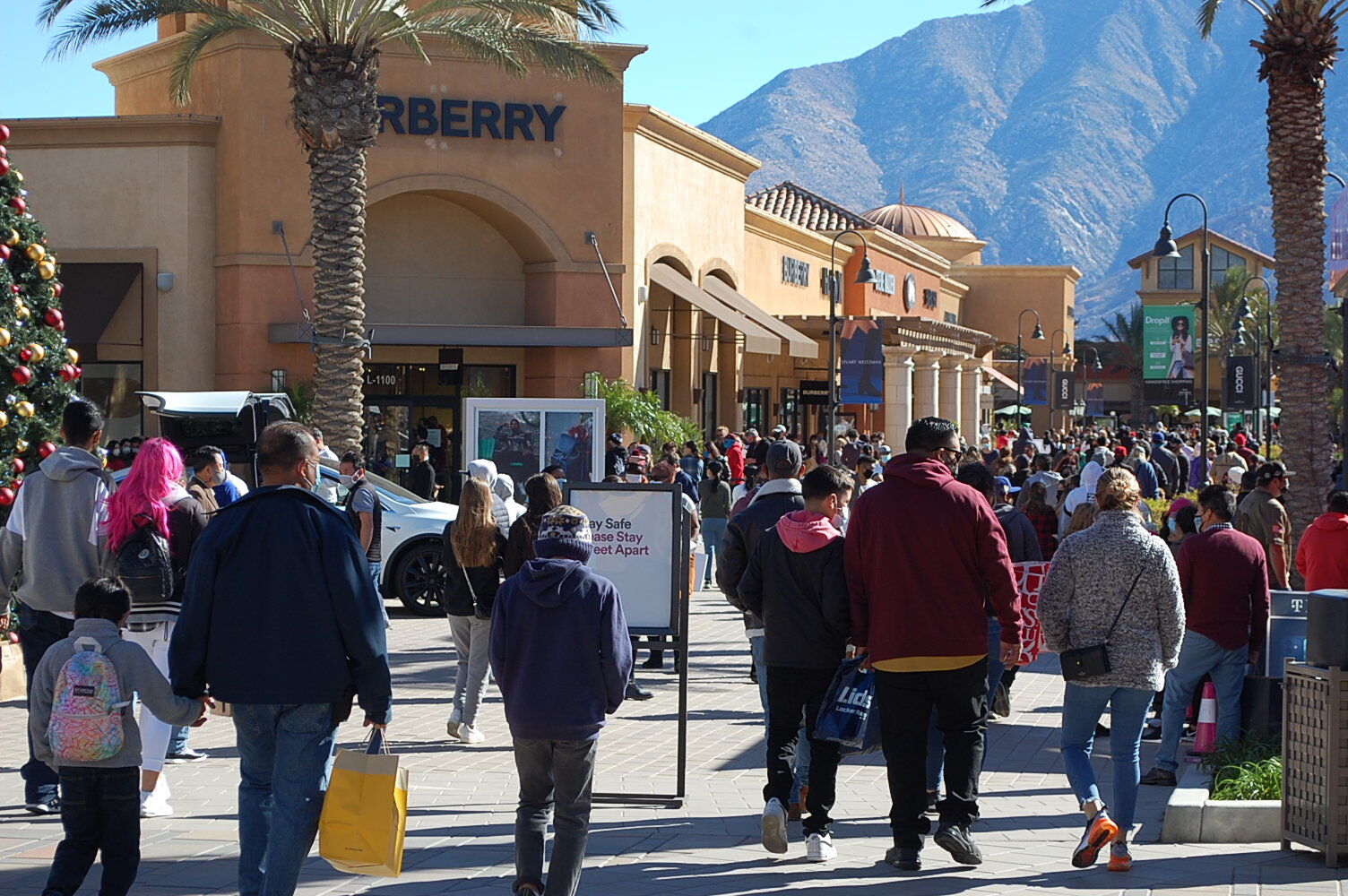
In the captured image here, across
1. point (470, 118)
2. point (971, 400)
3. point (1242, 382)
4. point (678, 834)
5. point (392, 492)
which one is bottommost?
point (678, 834)

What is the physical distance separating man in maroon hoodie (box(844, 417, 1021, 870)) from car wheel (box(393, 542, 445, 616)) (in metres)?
10.3

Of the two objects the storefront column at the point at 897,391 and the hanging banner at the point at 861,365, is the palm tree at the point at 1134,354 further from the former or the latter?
the hanging banner at the point at 861,365

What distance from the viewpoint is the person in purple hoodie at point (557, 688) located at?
5957 mm

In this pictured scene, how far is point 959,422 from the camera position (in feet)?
187

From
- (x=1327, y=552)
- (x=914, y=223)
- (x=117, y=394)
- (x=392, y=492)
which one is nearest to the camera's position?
(x=1327, y=552)

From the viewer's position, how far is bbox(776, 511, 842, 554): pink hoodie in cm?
Answer: 737

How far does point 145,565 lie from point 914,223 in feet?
231

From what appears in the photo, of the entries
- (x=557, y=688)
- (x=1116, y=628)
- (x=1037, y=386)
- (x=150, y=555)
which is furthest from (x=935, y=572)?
(x=1037, y=386)

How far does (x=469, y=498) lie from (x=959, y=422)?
48491 millimetres

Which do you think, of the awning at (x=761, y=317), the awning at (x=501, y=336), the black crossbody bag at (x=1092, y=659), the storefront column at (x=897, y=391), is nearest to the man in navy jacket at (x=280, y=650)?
the black crossbody bag at (x=1092, y=659)

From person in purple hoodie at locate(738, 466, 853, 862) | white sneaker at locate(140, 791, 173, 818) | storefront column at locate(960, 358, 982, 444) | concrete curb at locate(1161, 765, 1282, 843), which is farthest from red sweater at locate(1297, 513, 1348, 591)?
storefront column at locate(960, 358, 982, 444)

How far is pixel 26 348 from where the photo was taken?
1165 cm

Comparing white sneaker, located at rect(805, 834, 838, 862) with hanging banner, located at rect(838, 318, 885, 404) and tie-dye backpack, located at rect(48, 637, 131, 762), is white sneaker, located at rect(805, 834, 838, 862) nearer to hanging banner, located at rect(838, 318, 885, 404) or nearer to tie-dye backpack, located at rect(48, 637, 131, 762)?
tie-dye backpack, located at rect(48, 637, 131, 762)

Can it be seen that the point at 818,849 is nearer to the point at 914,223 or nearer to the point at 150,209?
the point at 150,209
